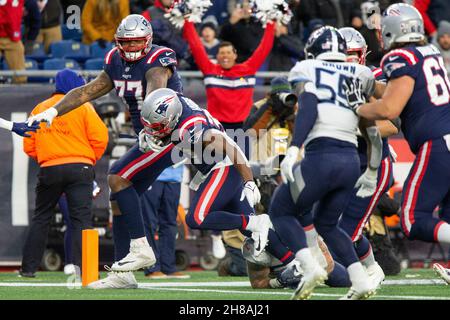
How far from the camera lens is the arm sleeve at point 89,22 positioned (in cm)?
1420

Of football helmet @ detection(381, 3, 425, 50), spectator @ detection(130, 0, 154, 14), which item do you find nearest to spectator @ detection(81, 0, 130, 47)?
spectator @ detection(130, 0, 154, 14)

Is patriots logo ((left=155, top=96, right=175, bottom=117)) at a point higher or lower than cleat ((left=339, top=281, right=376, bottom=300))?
higher

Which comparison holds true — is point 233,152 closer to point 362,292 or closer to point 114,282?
point 114,282

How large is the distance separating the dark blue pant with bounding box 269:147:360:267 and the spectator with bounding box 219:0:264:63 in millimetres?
7068

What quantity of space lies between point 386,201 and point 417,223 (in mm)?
3526

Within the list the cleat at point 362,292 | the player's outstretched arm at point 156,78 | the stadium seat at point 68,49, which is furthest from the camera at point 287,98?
the stadium seat at point 68,49

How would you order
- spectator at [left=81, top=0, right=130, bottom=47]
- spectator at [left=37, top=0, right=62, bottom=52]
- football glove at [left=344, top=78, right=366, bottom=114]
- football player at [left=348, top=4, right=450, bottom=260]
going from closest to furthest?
Answer: football glove at [left=344, top=78, right=366, bottom=114], football player at [left=348, top=4, right=450, bottom=260], spectator at [left=81, top=0, right=130, bottom=47], spectator at [left=37, top=0, right=62, bottom=52]

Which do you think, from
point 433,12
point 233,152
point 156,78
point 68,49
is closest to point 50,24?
point 68,49

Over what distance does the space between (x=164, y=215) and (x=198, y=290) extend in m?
2.59

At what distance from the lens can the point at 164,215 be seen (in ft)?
37.7

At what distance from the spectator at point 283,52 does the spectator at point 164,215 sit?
132 inches

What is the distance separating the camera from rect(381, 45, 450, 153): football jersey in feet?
25.6

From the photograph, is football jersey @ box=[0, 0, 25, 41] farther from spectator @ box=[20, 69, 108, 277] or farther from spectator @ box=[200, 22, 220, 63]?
spectator @ box=[20, 69, 108, 277]
